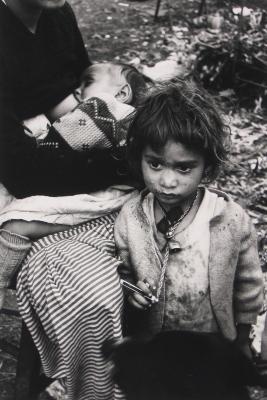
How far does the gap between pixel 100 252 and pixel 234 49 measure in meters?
3.67

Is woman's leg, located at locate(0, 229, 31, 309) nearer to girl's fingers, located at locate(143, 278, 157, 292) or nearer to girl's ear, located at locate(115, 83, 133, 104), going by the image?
girl's fingers, located at locate(143, 278, 157, 292)

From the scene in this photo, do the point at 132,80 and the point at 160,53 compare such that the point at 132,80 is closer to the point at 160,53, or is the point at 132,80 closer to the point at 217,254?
the point at 217,254

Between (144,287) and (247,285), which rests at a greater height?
(144,287)

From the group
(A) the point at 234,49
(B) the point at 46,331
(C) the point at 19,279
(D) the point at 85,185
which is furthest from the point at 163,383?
(A) the point at 234,49

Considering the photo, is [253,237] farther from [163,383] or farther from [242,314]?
[163,383]

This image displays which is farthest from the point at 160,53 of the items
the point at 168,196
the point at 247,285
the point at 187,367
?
the point at 187,367

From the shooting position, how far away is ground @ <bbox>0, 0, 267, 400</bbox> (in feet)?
13.4

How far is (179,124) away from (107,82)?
0.75m

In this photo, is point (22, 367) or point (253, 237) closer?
point (253, 237)

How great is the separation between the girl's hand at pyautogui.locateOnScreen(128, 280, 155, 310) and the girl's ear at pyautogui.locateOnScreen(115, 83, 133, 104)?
935 millimetres

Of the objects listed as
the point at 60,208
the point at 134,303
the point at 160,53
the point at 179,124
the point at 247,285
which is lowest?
the point at 160,53

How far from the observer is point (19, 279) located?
2.40 metres

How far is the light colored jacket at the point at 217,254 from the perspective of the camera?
2.37 metres

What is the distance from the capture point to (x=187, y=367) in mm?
2002
